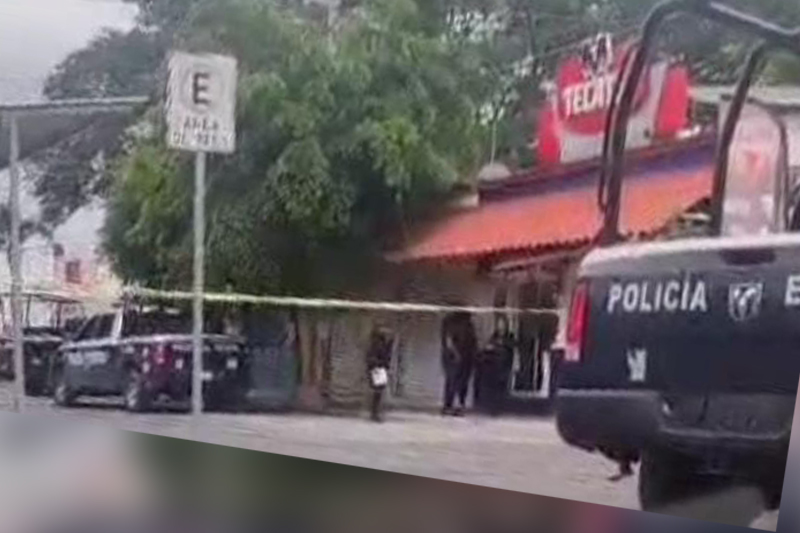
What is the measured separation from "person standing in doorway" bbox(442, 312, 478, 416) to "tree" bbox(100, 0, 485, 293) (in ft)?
0.54

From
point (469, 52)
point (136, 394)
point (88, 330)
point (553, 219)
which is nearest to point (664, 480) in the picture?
point (553, 219)

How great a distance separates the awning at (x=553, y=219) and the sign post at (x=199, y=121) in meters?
0.35

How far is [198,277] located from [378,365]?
351 millimetres

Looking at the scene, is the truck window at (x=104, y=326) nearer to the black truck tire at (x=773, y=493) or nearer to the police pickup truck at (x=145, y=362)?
the police pickup truck at (x=145, y=362)

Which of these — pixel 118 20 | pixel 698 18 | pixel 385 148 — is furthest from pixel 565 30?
pixel 118 20

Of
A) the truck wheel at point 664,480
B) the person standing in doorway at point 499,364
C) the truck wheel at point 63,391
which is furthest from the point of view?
the truck wheel at point 63,391

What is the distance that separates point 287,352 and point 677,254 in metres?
0.64

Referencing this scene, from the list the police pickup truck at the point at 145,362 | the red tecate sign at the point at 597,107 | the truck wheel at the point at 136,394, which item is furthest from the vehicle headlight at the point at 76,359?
the red tecate sign at the point at 597,107

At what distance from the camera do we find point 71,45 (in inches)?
81.6

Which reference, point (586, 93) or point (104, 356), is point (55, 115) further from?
point (586, 93)

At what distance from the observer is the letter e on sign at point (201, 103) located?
1935 millimetres

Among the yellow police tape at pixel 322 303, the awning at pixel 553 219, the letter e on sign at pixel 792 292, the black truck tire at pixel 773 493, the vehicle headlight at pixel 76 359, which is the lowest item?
the black truck tire at pixel 773 493

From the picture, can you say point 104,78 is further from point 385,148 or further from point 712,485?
point 712,485

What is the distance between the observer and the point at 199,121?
6.47 feet
